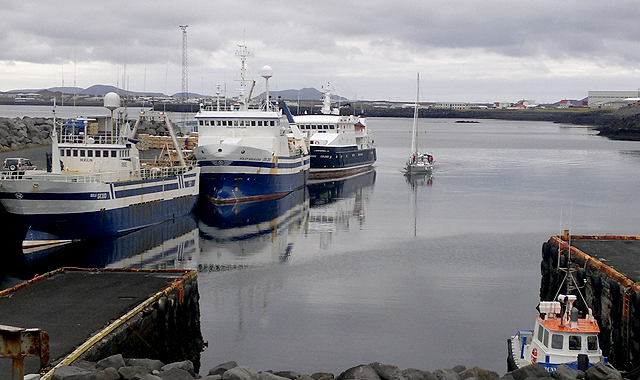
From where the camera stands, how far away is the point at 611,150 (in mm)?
98062

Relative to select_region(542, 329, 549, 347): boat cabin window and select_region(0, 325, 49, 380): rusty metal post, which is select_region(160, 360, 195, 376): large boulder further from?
select_region(542, 329, 549, 347): boat cabin window

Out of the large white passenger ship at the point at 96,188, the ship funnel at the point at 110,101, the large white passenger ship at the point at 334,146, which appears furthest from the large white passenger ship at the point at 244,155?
the large white passenger ship at the point at 334,146

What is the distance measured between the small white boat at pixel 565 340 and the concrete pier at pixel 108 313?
807 centimetres

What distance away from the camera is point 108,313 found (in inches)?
611

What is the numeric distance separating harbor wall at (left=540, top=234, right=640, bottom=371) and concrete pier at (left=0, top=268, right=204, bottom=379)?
9047mm

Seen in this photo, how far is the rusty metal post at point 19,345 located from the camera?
852 cm

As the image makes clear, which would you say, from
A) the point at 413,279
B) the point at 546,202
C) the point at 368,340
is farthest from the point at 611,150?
the point at 368,340

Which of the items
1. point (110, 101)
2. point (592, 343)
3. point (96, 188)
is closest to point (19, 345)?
point (592, 343)

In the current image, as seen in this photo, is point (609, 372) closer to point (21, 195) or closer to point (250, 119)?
point (21, 195)

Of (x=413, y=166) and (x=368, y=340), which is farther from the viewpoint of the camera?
(x=413, y=166)

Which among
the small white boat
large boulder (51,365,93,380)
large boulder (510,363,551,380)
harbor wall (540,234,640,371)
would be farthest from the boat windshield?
large boulder (51,365,93,380)

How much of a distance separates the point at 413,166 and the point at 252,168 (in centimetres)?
2359

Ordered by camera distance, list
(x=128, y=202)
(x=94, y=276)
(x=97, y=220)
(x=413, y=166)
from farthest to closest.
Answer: (x=413, y=166), (x=128, y=202), (x=97, y=220), (x=94, y=276)

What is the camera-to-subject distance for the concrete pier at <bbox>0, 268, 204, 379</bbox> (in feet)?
45.2
